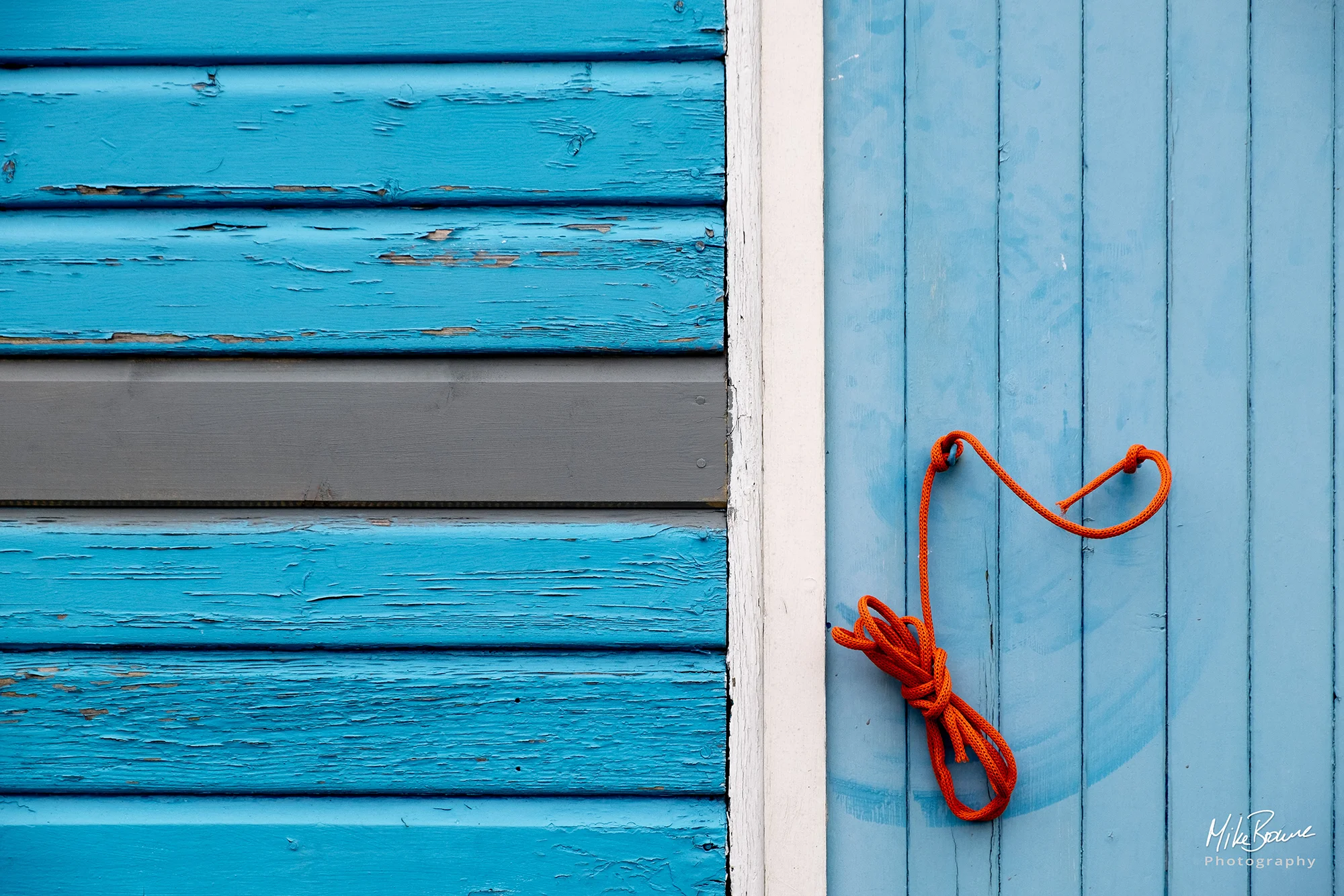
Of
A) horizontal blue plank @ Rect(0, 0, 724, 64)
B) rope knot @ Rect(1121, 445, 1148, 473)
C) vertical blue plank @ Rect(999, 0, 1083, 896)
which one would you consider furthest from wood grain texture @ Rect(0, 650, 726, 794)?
horizontal blue plank @ Rect(0, 0, 724, 64)

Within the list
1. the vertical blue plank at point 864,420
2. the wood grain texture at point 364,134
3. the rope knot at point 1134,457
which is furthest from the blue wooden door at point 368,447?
the rope knot at point 1134,457

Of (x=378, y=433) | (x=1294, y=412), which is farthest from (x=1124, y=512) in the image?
(x=378, y=433)

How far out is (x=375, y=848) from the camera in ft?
2.55

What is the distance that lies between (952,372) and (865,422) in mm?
→ 119

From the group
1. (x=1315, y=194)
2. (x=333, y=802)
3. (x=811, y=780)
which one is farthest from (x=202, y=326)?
(x=1315, y=194)

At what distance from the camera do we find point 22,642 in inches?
30.8

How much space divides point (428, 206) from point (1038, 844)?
1.02m

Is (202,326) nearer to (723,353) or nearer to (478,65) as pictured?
(478,65)

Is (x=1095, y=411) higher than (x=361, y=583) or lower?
higher

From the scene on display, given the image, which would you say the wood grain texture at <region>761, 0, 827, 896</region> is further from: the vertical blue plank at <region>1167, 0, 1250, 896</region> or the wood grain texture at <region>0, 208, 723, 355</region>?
the vertical blue plank at <region>1167, 0, 1250, 896</region>

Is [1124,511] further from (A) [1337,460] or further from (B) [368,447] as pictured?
(B) [368,447]

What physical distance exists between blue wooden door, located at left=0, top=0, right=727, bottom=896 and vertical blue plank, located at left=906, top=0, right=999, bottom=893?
251mm

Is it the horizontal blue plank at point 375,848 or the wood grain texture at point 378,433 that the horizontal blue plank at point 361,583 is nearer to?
the wood grain texture at point 378,433

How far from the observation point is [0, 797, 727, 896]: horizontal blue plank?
768 mm
